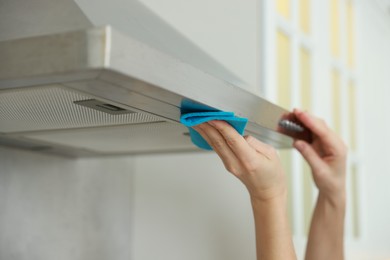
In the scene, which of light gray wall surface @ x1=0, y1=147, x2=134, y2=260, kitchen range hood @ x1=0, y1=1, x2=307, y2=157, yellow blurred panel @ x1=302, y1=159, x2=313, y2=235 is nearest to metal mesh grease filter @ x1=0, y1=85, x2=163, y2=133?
kitchen range hood @ x1=0, y1=1, x2=307, y2=157

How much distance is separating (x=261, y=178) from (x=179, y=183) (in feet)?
1.79

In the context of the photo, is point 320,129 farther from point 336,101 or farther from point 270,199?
point 336,101

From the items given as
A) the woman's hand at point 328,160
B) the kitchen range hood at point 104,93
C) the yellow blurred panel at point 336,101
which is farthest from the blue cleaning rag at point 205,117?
the yellow blurred panel at point 336,101

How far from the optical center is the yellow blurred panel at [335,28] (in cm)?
204

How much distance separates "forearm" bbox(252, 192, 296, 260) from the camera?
2.60 feet

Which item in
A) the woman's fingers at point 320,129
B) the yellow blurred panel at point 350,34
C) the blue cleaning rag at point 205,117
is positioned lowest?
the blue cleaning rag at point 205,117

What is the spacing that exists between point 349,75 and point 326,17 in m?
0.31

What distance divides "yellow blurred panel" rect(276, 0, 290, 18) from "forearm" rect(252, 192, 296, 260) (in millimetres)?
885

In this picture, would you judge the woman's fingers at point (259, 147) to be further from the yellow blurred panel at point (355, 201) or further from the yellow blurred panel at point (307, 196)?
the yellow blurred panel at point (355, 201)

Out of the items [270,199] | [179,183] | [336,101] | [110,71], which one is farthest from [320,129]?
[336,101]

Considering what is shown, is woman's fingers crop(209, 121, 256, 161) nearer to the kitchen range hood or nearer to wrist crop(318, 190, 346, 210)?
the kitchen range hood

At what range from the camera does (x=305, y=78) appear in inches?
69.0

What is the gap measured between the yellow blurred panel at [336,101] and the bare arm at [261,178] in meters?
1.26

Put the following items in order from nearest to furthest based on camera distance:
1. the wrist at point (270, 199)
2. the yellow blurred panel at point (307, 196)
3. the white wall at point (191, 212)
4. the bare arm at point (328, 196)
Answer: the wrist at point (270, 199) < the bare arm at point (328, 196) < the white wall at point (191, 212) < the yellow blurred panel at point (307, 196)
